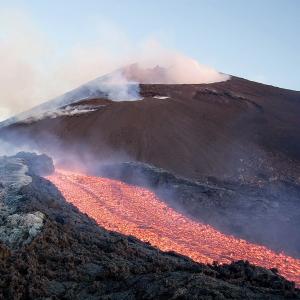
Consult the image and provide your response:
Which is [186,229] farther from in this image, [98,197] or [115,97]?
[115,97]

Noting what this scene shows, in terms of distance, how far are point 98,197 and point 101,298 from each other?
12.4 meters

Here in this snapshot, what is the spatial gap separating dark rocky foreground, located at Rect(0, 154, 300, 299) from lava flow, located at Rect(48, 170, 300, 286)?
2.34 meters

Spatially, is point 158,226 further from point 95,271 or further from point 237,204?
point 95,271

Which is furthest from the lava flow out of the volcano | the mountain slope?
the mountain slope

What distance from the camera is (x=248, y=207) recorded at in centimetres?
1945

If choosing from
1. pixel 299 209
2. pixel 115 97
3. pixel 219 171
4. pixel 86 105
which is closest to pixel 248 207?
pixel 299 209

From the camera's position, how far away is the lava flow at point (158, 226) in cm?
1380

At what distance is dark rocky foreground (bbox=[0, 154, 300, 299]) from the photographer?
24.2 ft

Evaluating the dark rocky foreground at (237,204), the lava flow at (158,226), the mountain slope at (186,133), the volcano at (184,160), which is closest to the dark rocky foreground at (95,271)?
the lava flow at (158,226)

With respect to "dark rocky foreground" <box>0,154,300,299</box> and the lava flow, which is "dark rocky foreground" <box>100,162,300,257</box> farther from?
"dark rocky foreground" <box>0,154,300,299</box>

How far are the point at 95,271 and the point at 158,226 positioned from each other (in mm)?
7496

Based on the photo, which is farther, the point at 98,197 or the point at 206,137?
the point at 206,137

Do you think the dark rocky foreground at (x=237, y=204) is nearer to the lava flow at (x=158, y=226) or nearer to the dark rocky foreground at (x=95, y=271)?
the lava flow at (x=158, y=226)

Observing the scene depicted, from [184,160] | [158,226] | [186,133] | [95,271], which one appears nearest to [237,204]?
[158,226]
